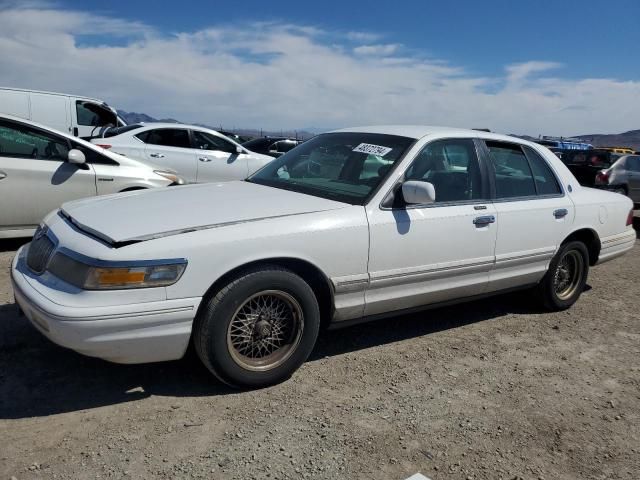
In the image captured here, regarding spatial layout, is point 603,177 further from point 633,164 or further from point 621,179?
point 633,164

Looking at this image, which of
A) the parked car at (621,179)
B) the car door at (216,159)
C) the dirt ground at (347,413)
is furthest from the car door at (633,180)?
the dirt ground at (347,413)

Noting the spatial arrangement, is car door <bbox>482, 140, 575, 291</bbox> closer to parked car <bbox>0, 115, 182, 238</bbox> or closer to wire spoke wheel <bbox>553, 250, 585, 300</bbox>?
wire spoke wheel <bbox>553, 250, 585, 300</bbox>

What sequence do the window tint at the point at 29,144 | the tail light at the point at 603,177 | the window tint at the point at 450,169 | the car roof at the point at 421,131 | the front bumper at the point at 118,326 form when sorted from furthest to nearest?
1. the tail light at the point at 603,177
2. the window tint at the point at 29,144
3. the car roof at the point at 421,131
4. the window tint at the point at 450,169
5. the front bumper at the point at 118,326

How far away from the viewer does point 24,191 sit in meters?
5.96

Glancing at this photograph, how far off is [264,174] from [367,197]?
1.11m

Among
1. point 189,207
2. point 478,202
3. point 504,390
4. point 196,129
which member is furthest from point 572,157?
point 189,207

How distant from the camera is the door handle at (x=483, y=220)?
4106 mm

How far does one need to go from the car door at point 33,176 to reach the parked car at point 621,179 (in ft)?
32.9

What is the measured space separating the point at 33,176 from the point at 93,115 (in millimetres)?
8379

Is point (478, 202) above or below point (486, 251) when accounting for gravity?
above

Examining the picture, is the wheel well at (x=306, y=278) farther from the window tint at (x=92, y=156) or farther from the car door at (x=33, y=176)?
the window tint at (x=92, y=156)

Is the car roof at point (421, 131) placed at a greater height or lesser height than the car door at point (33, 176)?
greater

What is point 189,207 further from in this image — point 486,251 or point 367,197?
point 486,251

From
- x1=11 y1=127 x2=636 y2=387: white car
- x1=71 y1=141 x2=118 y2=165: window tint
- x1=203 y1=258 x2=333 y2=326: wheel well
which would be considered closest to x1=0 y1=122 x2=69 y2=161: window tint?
x1=71 y1=141 x2=118 y2=165: window tint
